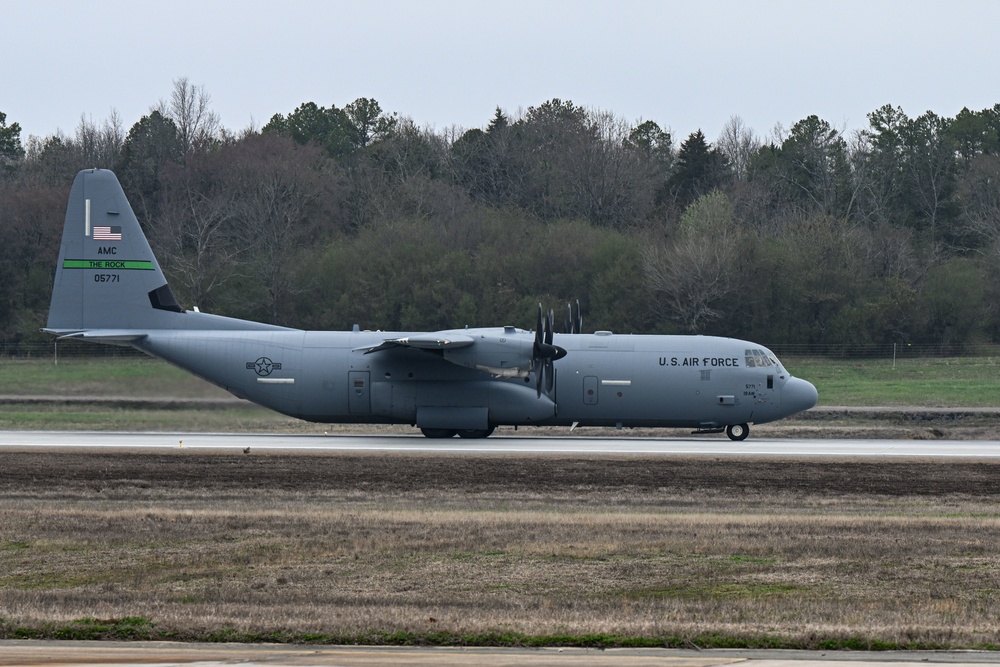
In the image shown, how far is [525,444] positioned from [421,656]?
23651 mm

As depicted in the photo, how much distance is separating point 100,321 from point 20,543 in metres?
19.7

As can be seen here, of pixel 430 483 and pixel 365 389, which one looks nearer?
pixel 430 483

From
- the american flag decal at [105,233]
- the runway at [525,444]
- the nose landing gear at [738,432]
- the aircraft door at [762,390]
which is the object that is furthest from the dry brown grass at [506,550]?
the american flag decal at [105,233]

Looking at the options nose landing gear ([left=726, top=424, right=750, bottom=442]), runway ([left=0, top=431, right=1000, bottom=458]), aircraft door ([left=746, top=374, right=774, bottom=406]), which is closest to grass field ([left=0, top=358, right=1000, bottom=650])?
runway ([left=0, top=431, right=1000, bottom=458])


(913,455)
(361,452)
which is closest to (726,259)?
(913,455)

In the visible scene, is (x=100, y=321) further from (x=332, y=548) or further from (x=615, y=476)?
(x=332, y=548)

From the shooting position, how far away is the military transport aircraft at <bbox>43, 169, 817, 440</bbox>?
35.2 metres

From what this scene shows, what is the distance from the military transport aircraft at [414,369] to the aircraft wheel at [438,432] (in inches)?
1.8

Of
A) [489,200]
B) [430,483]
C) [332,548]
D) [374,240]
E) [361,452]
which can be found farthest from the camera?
[489,200]

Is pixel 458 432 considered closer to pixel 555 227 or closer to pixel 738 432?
pixel 738 432

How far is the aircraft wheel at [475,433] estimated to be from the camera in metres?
36.0

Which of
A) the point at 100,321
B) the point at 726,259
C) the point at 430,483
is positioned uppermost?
the point at 726,259

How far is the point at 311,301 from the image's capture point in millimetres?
63000

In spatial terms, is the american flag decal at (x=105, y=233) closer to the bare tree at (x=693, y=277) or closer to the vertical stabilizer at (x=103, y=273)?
the vertical stabilizer at (x=103, y=273)
